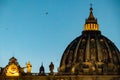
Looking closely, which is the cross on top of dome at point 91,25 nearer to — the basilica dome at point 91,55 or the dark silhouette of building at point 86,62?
the dark silhouette of building at point 86,62

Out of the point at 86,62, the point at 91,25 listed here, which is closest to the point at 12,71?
the point at 86,62

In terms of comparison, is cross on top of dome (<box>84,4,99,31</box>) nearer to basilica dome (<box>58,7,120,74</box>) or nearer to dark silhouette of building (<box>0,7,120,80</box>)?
dark silhouette of building (<box>0,7,120,80</box>)

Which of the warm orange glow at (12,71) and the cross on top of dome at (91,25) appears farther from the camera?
the cross on top of dome at (91,25)

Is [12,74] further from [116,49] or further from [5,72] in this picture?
[116,49]

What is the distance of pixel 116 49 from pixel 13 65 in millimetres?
31713

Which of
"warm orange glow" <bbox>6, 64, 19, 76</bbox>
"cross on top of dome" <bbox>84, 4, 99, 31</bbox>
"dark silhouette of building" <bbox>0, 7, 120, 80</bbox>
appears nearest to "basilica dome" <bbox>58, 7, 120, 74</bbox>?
"dark silhouette of building" <bbox>0, 7, 120, 80</bbox>

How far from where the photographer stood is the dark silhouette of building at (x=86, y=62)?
135m

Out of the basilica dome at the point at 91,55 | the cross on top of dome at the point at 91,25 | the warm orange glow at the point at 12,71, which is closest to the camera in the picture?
the warm orange glow at the point at 12,71

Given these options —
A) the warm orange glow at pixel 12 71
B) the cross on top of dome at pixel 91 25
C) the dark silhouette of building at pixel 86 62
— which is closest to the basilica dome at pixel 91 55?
the dark silhouette of building at pixel 86 62

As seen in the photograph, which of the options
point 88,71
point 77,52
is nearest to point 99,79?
point 88,71

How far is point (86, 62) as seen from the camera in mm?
147375

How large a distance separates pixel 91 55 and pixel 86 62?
3.22 metres

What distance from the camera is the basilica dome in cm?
14675

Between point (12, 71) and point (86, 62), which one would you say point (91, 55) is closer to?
point (86, 62)
